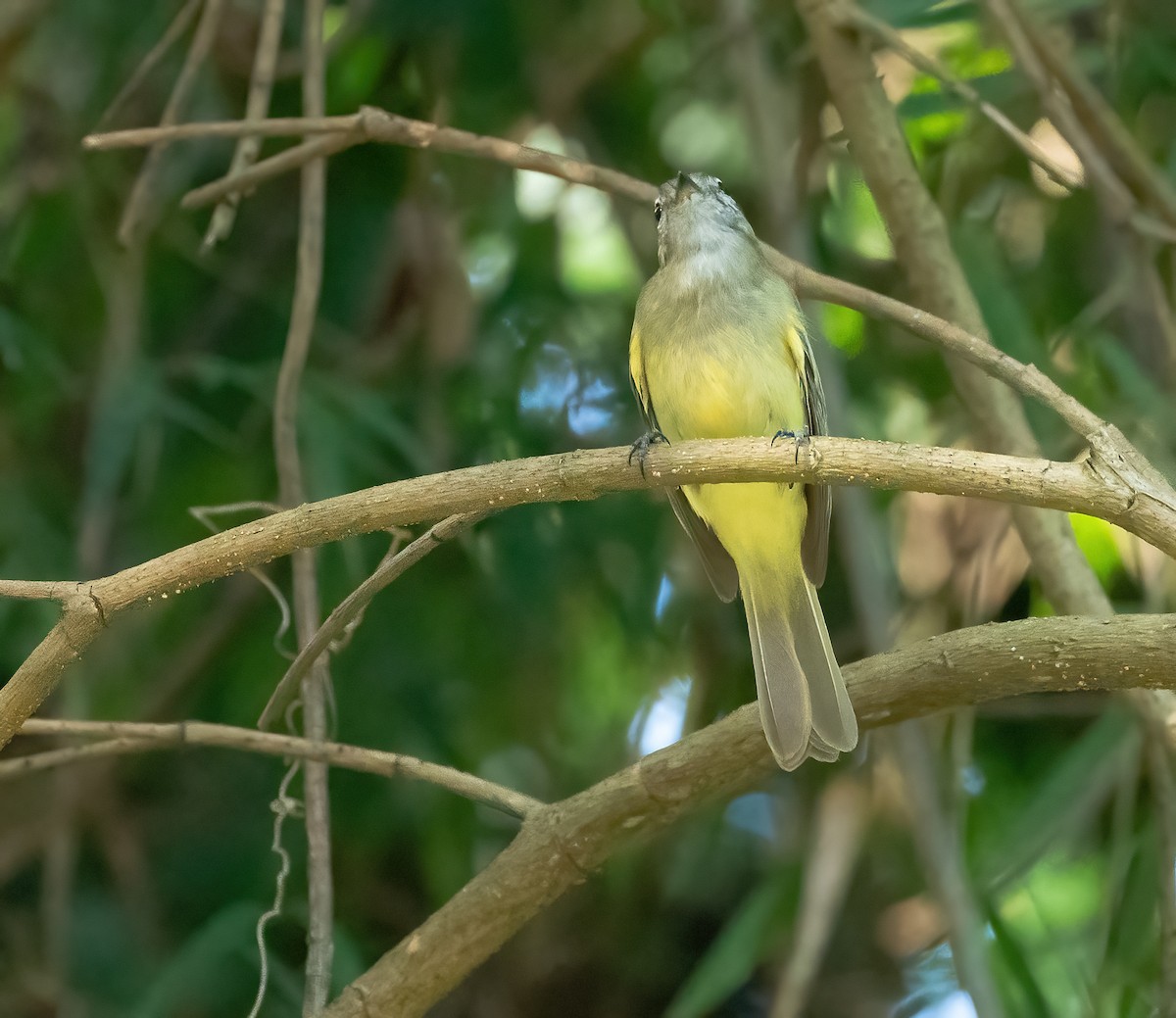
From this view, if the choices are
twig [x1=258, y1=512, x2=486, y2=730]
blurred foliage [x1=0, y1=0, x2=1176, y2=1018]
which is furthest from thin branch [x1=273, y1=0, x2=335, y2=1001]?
blurred foliage [x1=0, y1=0, x2=1176, y2=1018]

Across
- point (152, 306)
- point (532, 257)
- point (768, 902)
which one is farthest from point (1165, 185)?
point (152, 306)

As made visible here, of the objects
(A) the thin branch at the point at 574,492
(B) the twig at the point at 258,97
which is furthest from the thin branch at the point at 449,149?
(A) the thin branch at the point at 574,492

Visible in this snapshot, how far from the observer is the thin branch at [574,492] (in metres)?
1.96

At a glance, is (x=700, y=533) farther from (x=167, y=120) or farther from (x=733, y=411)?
(x=167, y=120)

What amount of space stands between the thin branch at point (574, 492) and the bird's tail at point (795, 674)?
62 centimetres

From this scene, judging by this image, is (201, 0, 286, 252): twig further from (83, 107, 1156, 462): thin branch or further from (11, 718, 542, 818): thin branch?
(11, 718, 542, 818): thin branch

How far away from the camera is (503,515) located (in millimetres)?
3684

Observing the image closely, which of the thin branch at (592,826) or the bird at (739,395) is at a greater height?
the bird at (739,395)

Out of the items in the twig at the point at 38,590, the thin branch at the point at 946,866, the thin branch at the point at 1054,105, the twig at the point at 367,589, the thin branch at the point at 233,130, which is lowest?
the thin branch at the point at 946,866

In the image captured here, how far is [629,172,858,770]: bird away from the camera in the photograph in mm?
3287

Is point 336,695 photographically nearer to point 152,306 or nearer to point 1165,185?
point 152,306

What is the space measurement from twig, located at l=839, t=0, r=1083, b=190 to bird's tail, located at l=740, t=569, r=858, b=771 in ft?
3.57

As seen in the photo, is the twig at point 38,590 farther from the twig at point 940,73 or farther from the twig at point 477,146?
the twig at point 940,73

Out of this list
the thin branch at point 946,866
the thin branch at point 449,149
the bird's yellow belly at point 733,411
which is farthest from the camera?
the bird's yellow belly at point 733,411
